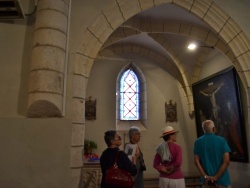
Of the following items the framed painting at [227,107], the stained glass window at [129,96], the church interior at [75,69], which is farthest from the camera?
the stained glass window at [129,96]

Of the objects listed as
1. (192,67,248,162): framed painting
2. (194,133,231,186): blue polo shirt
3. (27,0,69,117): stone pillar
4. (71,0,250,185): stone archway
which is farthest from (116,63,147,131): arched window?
(27,0,69,117): stone pillar

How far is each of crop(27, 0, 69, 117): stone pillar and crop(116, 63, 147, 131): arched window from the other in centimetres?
468

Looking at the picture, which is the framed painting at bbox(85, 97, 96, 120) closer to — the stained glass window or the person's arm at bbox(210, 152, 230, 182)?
the stained glass window

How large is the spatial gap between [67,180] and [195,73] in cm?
539

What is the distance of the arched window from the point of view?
716 cm

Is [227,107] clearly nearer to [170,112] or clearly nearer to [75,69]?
[170,112]

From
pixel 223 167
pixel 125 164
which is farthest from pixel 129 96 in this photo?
pixel 125 164

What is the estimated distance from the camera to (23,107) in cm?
A: 247

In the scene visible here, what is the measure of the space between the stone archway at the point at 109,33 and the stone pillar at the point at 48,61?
0.27 metres

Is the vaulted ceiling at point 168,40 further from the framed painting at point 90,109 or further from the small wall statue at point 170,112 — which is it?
the framed painting at point 90,109

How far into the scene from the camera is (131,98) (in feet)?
24.4

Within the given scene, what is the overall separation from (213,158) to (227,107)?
283 cm

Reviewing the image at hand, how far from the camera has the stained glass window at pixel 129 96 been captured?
23.9 feet

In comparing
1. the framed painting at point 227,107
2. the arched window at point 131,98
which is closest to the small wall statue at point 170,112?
the arched window at point 131,98
